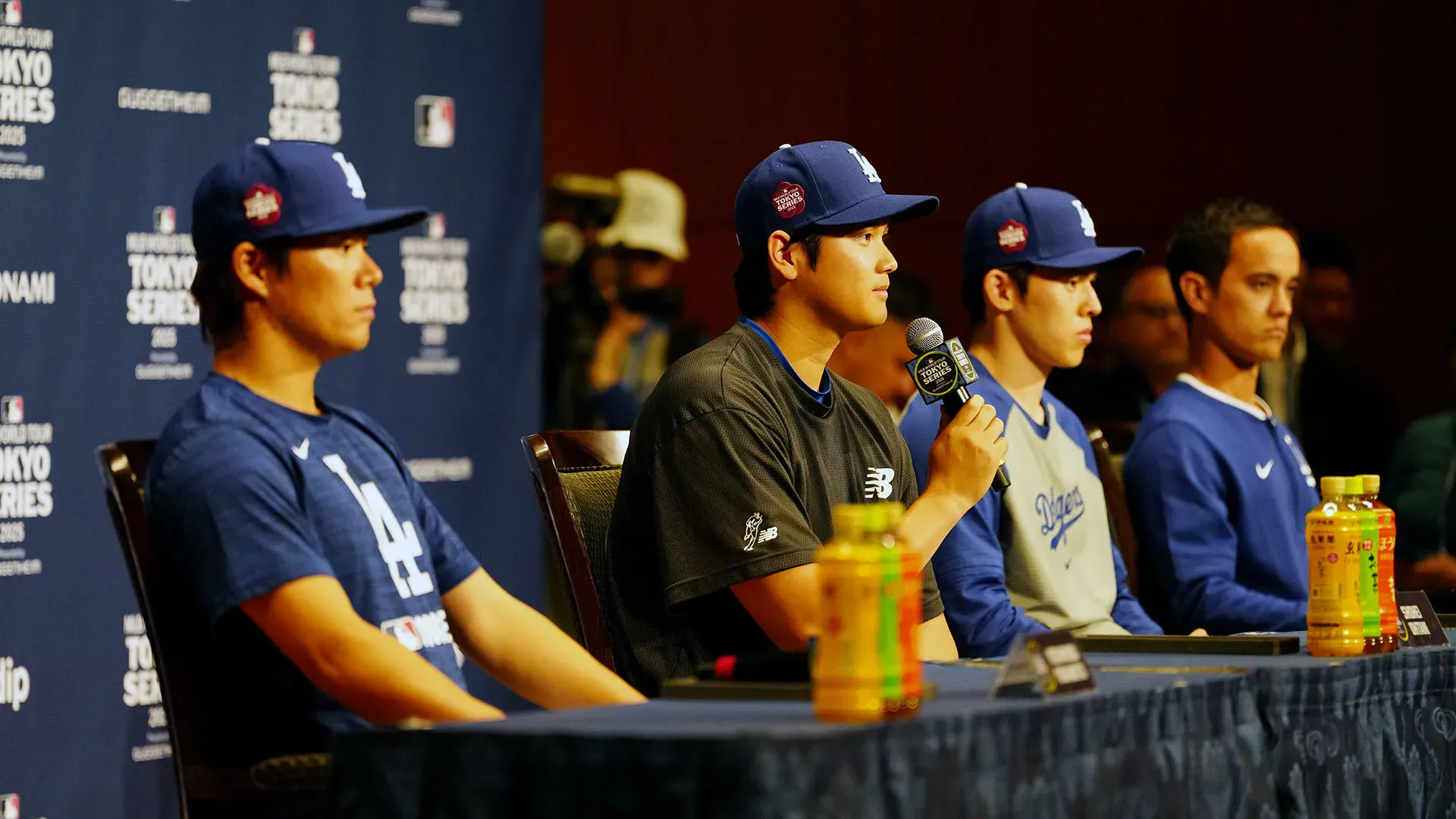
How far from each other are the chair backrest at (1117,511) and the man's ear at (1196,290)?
318 millimetres

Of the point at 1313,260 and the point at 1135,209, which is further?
the point at 1135,209

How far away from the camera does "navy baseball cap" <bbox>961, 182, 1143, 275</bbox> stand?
306 cm

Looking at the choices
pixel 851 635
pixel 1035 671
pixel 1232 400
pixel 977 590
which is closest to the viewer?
pixel 851 635

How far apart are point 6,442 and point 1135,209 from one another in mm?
4363

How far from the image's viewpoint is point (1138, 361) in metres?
4.86

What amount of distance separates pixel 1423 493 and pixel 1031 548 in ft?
5.42

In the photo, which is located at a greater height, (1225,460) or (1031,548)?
(1225,460)

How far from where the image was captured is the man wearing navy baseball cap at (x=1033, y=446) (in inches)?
108

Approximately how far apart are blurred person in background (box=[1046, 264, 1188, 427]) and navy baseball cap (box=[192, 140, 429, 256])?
2945 millimetres

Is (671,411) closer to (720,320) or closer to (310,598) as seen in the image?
(310,598)

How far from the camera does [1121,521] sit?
3201 mm

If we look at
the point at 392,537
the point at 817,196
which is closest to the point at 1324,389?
the point at 817,196

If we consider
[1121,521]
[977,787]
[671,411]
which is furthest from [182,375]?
[977,787]

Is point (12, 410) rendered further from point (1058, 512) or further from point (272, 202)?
point (1058, 512)
